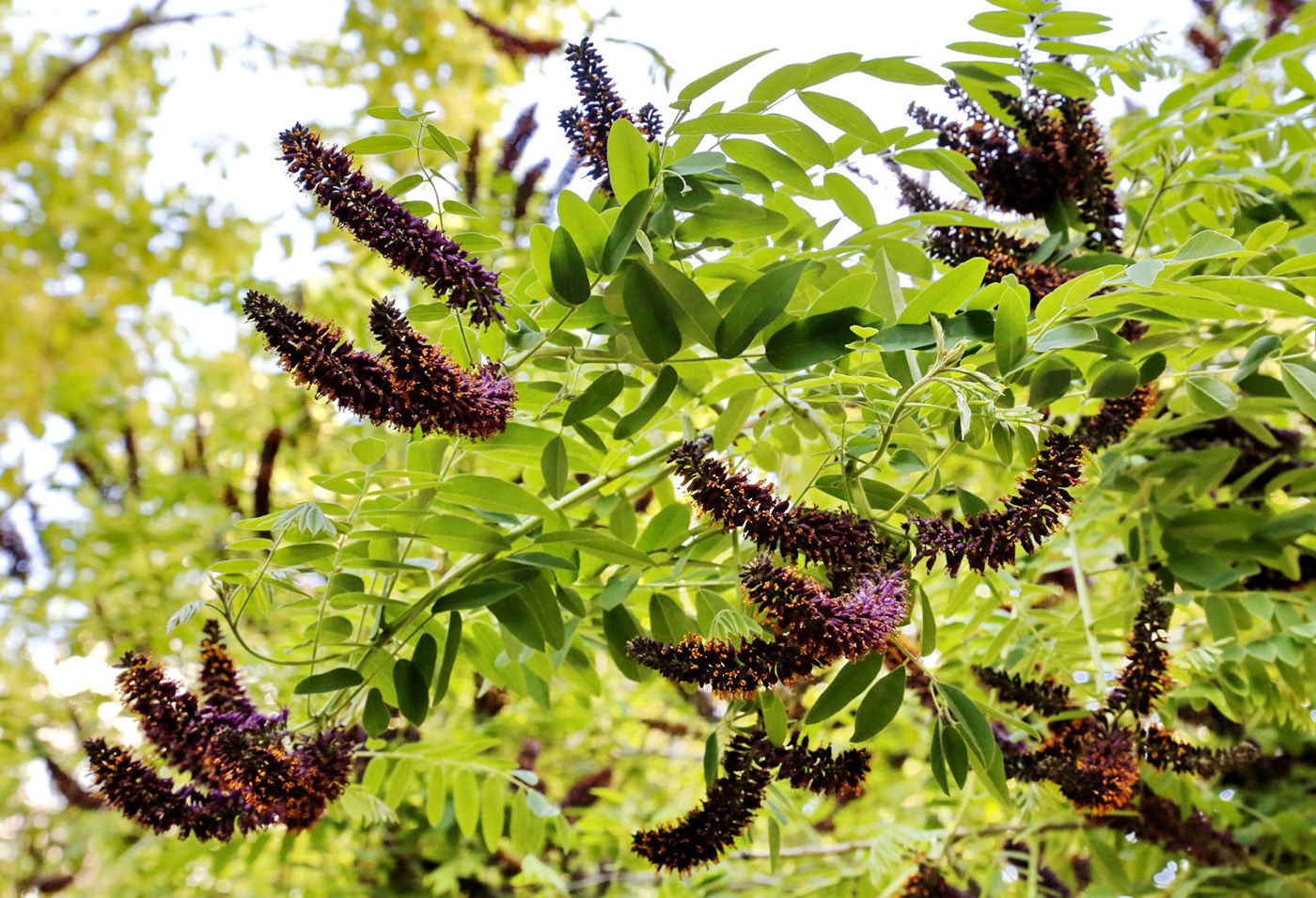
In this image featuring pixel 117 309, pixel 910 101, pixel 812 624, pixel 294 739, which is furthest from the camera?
pixel 117 309

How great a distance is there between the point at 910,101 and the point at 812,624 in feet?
2.13

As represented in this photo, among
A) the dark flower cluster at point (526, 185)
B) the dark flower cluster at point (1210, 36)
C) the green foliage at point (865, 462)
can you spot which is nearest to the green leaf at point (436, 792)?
the green foliage at point (865, 462)

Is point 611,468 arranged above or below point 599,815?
above

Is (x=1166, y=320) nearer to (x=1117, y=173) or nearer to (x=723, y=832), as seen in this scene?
(x=1117, y=173)

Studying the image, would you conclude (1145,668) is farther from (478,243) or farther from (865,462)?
(478,243)

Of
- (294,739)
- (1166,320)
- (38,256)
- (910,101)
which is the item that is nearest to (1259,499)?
(1166,320)

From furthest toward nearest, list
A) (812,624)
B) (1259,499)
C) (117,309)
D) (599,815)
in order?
(117,309), (599,815), (1259,499), (812,624)

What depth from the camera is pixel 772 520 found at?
2.23 feet

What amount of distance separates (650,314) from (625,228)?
0.07m

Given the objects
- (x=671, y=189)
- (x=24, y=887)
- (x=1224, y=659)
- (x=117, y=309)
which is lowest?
(x=24, y=887)

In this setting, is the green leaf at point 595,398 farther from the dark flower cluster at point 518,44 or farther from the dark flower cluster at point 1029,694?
the dark flower cluster at point 518,44

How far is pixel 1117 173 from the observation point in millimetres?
1235

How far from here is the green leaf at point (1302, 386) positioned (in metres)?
0.80

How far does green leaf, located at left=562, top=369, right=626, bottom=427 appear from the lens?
777 millimetres
